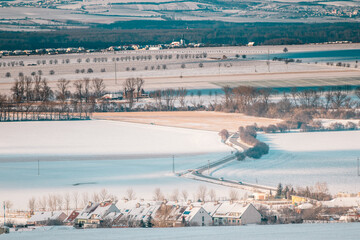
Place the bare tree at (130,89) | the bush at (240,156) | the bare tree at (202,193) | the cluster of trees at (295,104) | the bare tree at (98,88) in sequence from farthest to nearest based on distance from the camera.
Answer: the bare tree at (98,88) → the bare tree at (130,89) → the cluster of trees at (295,104) → the bush at (240,156) → the bare tree at (202,193)

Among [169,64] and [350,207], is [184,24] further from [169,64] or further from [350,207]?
[350,207]

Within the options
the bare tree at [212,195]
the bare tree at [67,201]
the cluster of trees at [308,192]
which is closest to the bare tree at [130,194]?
the bare tree at [67,201]

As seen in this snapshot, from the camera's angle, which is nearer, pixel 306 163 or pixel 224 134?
pixel 306 163

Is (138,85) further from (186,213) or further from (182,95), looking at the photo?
(186,213)

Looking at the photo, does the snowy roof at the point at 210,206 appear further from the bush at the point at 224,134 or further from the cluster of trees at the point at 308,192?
the bush at the point at 224,134

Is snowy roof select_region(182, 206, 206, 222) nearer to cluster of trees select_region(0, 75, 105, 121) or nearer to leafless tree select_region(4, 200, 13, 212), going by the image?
leafless tree select_region(4, 200, 13, 212)

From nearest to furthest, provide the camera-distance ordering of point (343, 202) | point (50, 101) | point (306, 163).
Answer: point (343, 202), point (306, 163), point (50, 101)

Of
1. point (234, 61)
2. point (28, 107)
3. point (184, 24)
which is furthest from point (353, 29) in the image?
point (28, 107)

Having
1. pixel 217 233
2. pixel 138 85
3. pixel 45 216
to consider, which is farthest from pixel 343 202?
pixel 138 85
